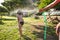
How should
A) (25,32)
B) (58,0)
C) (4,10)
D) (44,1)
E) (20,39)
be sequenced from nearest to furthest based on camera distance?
(58,0)
(20,39)
(25,32)
(44,1)
(4,10)

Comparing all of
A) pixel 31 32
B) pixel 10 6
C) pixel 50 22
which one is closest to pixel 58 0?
pixel 31 32

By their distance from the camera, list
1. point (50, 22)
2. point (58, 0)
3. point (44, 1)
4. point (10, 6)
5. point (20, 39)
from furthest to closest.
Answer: point (10, 6), point (44, 1), point (50, 22), point (20, 39), point (58, 0)

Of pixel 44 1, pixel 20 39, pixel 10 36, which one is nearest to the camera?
pixel 20 39

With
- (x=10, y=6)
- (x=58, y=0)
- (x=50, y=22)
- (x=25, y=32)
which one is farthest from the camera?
(x=10, y=6)

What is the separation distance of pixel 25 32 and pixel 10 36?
1204mm

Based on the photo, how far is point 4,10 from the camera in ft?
66.7

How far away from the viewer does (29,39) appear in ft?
35.9

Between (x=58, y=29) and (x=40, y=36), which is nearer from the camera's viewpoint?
(x=58, y=29)

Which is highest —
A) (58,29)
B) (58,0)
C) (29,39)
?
(58,0)

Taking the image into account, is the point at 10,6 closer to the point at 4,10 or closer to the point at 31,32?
the point at 4,10

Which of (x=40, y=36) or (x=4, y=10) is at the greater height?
(x=4, y=10)

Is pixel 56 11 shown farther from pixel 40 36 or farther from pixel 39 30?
pixel 40 36

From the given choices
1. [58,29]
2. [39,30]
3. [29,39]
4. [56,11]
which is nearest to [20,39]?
[29,39]

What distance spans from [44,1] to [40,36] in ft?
21.6
